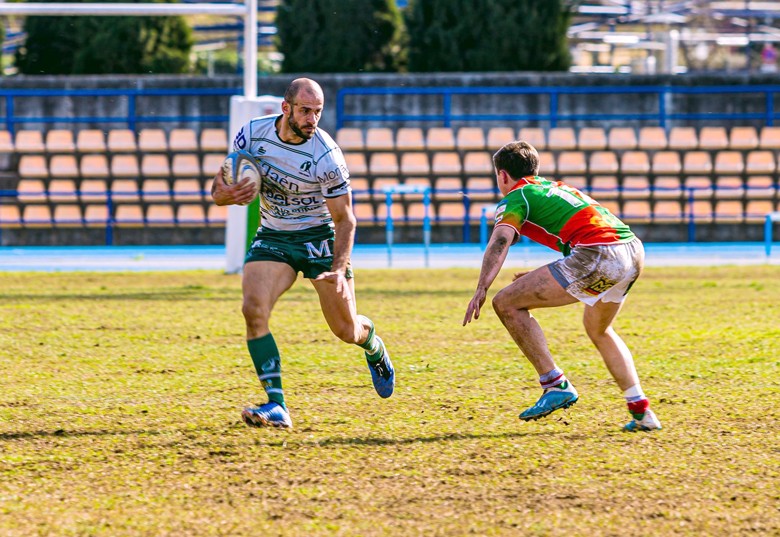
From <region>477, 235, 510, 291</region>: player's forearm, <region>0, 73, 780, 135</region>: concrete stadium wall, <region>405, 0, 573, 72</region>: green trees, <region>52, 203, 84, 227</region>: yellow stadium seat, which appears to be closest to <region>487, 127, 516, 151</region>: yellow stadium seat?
<region>0, 73, 780, 135</region>: concrete stadium wall

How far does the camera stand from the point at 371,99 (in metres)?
25.3

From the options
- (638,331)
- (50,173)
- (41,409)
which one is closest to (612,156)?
(50,173)

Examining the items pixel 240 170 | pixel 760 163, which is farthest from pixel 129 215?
pixel 240 170

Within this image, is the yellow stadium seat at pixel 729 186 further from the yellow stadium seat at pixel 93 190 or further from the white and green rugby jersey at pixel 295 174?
the white and green rugby jersey at pixel 295 174

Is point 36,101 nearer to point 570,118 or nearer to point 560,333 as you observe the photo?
point 570,118

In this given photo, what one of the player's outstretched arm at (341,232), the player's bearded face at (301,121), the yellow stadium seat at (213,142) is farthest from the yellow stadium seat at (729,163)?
the player's bearded face at (301,121)

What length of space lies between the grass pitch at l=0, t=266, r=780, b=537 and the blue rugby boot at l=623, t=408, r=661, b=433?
0.09m

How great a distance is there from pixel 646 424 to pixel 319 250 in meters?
2.19

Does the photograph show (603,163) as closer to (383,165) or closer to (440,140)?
(440,140)

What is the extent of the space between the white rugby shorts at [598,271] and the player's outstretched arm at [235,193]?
1792 mm

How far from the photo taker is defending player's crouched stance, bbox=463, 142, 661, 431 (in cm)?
676

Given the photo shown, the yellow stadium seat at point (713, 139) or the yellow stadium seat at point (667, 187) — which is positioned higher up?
the yellow stadium seat at point (713, 139)

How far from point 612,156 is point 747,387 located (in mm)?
16635

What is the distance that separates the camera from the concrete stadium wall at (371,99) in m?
25.0
